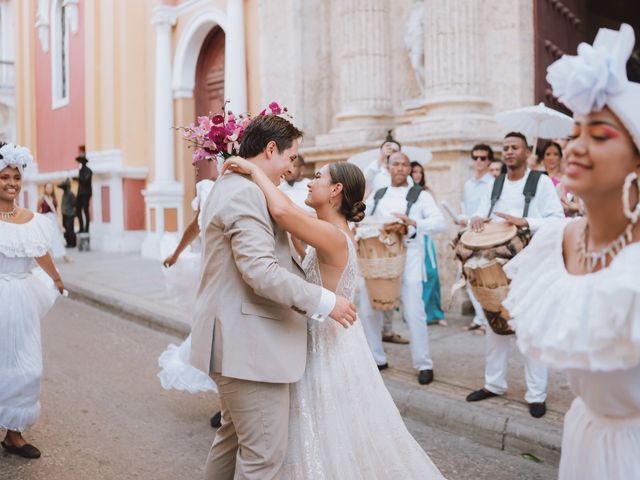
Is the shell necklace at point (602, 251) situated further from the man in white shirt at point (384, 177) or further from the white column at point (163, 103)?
the white column at point (163, 103)

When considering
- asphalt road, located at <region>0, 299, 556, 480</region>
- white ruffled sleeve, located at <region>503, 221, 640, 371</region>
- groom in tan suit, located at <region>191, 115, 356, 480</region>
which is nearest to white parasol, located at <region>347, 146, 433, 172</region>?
asphalt road, located at <region>0, 299, 556, 480</region>

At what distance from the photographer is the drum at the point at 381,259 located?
506 centimetres

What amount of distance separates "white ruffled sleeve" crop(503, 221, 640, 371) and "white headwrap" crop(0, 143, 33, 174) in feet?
11.4

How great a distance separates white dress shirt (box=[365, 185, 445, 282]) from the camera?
212 inches

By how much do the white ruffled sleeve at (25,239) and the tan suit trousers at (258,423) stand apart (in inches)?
84.3

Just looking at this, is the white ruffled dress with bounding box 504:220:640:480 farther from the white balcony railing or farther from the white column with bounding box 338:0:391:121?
the white balcony railing

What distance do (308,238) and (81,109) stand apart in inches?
636

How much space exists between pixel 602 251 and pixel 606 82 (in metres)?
0.45

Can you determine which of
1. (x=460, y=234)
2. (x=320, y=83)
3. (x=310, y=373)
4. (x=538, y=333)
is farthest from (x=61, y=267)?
(x=538, y=333)

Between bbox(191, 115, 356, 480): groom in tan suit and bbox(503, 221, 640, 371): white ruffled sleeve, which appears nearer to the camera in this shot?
bbox(503, 221, 640, 371): white ruffled sleeve

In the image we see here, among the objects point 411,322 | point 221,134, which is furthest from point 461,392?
point 221,134

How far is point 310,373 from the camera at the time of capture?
2938mm

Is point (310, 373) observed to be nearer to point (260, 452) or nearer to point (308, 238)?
point (260, 452)

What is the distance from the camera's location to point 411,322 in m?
5.33
